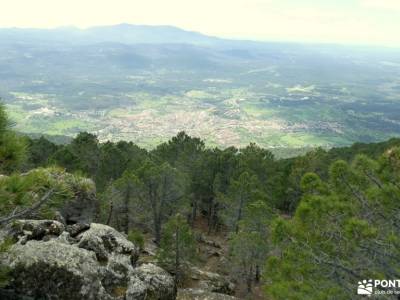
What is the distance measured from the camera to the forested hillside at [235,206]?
9.34 m

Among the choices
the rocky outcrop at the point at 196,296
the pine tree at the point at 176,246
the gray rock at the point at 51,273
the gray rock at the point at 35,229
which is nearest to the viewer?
the gray rock at the point at 51,273

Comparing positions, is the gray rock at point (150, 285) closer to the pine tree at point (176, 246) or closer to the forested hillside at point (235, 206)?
the forested hillside at point (235, 206)

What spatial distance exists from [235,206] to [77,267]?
23.1m

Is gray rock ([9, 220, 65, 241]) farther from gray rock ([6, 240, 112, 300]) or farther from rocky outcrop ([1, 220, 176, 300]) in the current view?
gray rock ([6, 240, 112, 300])

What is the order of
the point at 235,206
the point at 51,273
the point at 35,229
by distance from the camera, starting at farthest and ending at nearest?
the point at 235,206, the point at 35,229, the point at 51,273

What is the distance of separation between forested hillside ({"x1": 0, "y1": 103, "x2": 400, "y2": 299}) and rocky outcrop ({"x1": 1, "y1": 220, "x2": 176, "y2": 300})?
46 cm

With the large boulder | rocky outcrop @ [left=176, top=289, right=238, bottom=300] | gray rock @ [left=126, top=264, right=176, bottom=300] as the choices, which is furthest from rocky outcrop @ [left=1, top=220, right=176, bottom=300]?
rocky outcrop @ [left=176, top=289, right=238, bottom=300]

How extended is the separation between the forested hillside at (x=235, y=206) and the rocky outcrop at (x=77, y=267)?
18.2 inches

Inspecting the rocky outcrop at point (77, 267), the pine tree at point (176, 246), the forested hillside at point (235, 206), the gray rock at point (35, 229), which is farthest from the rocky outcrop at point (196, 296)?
the gray rock at point (35, 229)

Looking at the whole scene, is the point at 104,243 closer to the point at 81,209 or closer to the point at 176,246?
the point at 81,209

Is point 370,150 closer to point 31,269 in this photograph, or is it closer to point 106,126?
point 31,269

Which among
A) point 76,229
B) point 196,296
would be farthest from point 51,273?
point 196,296

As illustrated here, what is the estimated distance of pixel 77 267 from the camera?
36.2 feet

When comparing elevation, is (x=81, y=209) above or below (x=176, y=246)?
above
